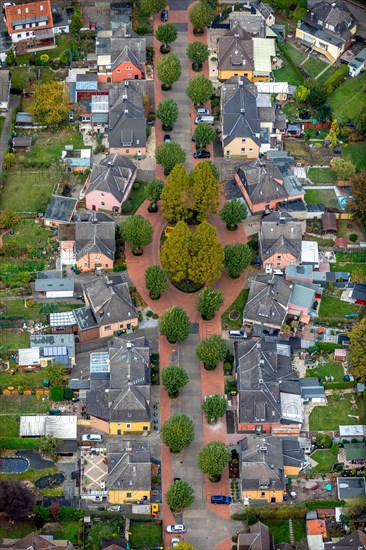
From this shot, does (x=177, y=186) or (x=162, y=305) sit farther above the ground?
(x=177, y=186)

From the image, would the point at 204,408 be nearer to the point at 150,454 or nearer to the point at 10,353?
the point at 150,454

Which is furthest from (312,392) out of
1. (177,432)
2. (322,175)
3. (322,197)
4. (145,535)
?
(322,175)

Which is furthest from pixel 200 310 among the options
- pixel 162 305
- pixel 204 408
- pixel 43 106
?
pixel 43 106

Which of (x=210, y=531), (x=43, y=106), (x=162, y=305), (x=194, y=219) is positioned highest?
(x=43, y=106)

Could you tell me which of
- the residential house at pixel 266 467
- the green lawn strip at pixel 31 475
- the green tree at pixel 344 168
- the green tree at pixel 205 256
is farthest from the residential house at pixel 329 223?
the green lawn strip at pixel 31 475

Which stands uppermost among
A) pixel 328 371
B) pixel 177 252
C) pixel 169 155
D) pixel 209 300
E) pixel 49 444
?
pixel 169 155

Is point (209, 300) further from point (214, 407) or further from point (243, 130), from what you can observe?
point (243, 130)
